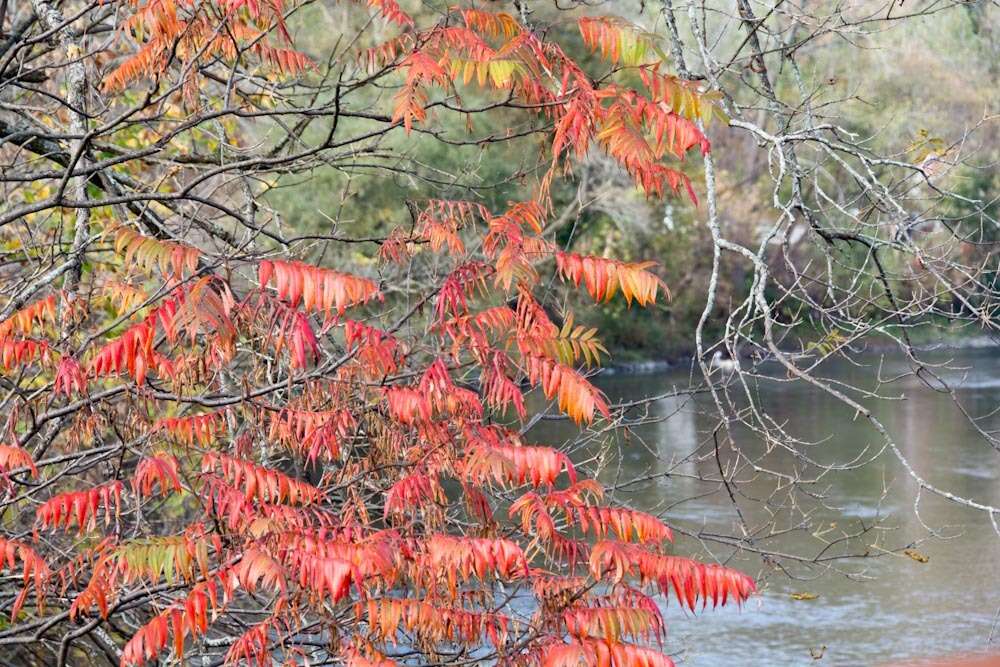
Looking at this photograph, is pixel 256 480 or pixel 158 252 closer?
pixel 158 252

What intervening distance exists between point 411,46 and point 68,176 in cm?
130

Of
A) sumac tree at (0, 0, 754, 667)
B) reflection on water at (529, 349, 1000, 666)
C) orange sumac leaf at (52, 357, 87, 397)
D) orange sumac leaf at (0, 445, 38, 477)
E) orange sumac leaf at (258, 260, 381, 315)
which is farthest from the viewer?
reflection on water at (529, 349, 1000, 666)

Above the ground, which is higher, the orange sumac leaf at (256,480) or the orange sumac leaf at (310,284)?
the orange sumac leaf at (310,284)

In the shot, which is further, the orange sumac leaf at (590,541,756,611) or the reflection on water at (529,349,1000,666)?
the reflection on water at (529,349,1000,666)

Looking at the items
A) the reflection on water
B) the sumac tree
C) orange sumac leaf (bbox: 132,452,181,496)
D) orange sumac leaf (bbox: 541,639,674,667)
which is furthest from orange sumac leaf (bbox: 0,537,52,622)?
the reflection on water

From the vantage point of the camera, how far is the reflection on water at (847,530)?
10.6m

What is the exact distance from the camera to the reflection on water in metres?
10.6

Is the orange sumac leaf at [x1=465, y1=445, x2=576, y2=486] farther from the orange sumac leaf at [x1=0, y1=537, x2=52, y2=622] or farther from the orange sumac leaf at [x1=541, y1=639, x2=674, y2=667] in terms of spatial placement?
the orange sumac leaf at [x1=0, y1=537, x2=52, y2=622]

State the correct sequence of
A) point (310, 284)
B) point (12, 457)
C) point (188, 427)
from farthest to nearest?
point (188, 427) < point (12, 457) < point (310, 284)

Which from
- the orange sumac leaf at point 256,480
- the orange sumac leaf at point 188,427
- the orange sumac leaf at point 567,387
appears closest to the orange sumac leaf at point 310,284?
the orange sumac leaf at point 567,387

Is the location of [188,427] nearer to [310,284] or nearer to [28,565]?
[28,565]

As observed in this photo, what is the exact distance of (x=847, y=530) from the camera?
13.4 meters

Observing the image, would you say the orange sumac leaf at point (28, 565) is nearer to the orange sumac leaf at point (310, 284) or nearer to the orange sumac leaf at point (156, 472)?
the orange sumac leaf at point (156, 472)

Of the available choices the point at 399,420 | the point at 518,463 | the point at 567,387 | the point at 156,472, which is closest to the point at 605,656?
the point at 518,463
